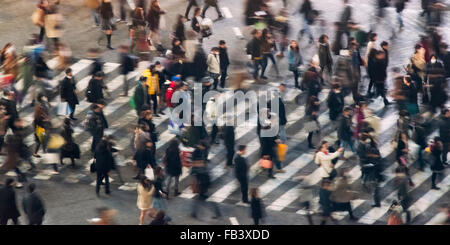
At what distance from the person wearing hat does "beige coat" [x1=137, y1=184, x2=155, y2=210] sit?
3.75 m

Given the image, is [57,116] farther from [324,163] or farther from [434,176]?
[434,176]

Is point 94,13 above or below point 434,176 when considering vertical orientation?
above

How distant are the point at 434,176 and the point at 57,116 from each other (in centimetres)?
889

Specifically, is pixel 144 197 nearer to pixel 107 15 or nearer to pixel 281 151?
pixel 281 151

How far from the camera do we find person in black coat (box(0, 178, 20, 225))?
73.2ft

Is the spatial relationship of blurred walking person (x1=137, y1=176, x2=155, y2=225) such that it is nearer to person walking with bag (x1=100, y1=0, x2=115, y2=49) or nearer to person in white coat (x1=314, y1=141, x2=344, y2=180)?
person in white coat (x1=314, y1=141, x2=344, y2=180)

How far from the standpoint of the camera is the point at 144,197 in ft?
75.6

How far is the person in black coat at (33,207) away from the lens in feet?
73.0

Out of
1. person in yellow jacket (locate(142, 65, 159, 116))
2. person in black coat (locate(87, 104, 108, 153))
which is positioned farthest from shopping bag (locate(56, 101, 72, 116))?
person in yellow jacket (locate(142, 65, 159, 116))

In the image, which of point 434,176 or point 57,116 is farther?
point 57,116

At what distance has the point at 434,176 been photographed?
82.3ft

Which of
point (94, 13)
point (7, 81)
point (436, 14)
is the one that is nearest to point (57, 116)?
point (7, 81)

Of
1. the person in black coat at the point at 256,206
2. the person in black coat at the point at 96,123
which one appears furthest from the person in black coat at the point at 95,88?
the person in black coat at the point at 256,206

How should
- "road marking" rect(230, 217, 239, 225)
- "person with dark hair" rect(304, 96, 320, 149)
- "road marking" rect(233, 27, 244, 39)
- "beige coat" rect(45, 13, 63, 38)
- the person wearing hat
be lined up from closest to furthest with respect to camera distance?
1. "road marking" rect(230, 217, 239, 225)
2. "person with dark hair" rect(304, 96, 320, 149)
3. the person wearing hat
4. "beige coat" rect(45, 13, 63, 38)
5. "road marking" rect(233, 27, 244, 39)
